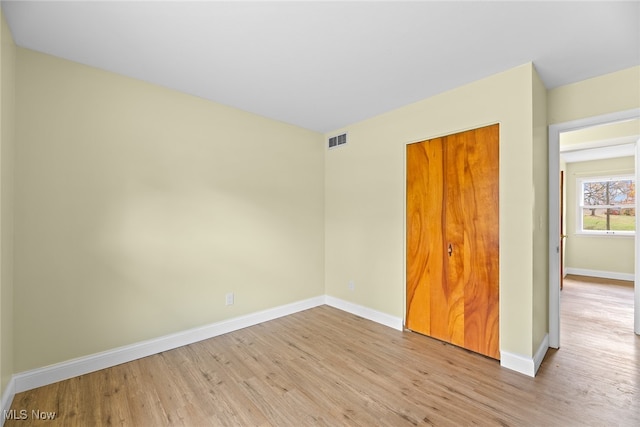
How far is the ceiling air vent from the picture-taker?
3.74 m

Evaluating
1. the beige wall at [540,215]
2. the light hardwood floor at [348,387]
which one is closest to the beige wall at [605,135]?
the beige wall at [540,215]

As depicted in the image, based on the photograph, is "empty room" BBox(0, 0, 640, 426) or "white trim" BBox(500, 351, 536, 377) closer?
"empty room" BBox(0, 0, 640, 426)

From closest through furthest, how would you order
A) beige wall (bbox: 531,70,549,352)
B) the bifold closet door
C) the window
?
beige wall (bbox: 531,70,549,352), the bifold closet door, the window

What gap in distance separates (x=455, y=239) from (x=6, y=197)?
11.5ft

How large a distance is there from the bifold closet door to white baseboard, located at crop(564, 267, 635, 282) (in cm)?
517

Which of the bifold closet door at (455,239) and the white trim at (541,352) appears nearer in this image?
the white trim at (541,352)

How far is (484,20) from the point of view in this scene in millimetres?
1680

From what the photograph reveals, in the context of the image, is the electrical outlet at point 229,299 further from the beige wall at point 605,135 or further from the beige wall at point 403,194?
the beige wall at point 605,135

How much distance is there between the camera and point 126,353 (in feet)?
7.63

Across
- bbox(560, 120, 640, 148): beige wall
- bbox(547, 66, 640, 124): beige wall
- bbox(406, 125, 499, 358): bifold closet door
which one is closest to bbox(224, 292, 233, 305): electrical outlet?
bbox(406, 125, 499, 358): bifold closet door

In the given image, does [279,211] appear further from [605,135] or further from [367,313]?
[605,135]

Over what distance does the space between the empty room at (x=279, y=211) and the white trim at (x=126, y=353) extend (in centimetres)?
2

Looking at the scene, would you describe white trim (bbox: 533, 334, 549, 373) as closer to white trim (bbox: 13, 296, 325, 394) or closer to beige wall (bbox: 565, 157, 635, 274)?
white trim (bbox: 13, 296, 325, 394)

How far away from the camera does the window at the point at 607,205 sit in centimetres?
534
